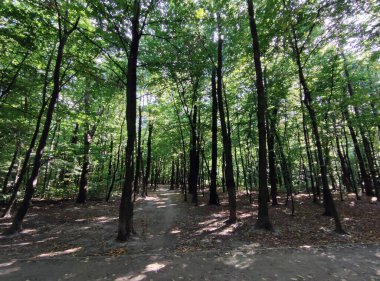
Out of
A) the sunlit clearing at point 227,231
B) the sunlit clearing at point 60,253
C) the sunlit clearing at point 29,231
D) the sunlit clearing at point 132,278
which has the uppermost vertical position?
the sunlit clearing at point 29,231

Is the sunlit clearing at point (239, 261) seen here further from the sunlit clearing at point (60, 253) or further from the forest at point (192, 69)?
the sunlit clearing at point (60, 253)

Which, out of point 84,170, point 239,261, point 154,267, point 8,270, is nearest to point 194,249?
point 239,261

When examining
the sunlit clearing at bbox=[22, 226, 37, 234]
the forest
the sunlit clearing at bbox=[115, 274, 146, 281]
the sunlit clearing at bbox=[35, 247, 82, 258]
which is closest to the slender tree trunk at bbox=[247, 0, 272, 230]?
the forest

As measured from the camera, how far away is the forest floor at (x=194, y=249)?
577 centimetres

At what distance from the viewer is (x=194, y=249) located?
7668 millimetres

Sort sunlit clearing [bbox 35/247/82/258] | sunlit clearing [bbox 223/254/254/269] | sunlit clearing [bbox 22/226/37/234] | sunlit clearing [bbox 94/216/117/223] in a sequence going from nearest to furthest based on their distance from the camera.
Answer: sunlit clearing [bbox 223/254/254/269]
sunlit clearing [bbox 35/247/82/258]
sunlit clearing [bbox 22/226/37/234]
sunlit clearing [bbox 94/216/117/223]

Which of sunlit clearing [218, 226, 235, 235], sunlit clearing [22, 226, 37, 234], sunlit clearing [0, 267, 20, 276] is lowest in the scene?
sunlit clearing [0, 267, 20, 276]

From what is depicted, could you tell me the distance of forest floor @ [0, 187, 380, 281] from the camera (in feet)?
18.9

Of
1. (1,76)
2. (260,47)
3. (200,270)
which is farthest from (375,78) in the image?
(1,76)

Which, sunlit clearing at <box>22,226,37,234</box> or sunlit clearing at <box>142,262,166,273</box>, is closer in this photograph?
sunlit clearing at <box>142,262,166,273</box>

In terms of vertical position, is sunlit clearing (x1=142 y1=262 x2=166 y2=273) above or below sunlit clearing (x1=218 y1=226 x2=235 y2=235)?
below

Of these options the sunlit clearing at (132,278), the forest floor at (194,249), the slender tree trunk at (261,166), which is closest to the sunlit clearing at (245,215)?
the forest floor at (194,249)

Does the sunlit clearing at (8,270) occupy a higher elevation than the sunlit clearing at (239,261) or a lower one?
higher

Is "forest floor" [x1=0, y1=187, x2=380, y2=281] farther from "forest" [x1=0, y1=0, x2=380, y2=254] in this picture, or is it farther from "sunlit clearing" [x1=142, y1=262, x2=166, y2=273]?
"forest" [x1=0, y1=0, x2=380, y2=254]
